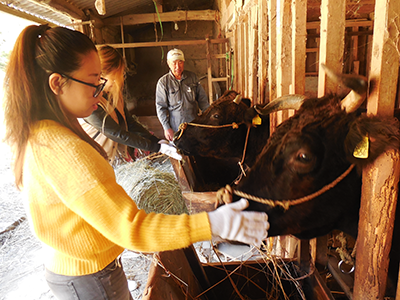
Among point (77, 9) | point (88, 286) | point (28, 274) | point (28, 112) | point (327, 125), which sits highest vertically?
point (77, 9)

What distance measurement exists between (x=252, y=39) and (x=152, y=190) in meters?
2.65

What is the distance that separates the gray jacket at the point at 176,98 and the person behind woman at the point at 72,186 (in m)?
4.54

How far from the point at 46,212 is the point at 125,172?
350 cm

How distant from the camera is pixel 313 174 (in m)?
1.46

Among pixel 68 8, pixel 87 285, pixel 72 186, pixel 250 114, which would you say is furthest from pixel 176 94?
pixel 72 186

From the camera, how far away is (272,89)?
120 inches

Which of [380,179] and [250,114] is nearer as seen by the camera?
[380,179]

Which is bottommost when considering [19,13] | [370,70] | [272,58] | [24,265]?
[24,265]

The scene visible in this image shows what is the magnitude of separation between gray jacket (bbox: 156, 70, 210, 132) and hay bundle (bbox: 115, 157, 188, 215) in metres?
1.55

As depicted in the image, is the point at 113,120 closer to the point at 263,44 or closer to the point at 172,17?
the point at 263,44

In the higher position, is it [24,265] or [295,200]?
[295,200]

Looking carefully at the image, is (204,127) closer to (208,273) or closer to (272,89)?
(272,89)

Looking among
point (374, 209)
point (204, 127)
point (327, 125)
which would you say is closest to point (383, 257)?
point (374, 209)

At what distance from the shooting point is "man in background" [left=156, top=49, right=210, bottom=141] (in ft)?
19.3
